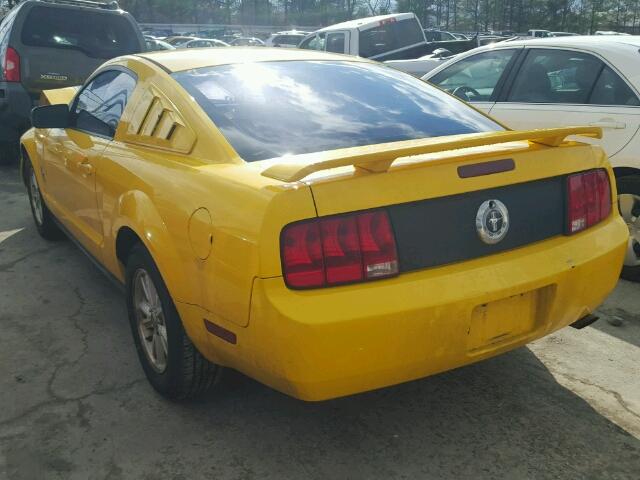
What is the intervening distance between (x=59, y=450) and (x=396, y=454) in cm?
131

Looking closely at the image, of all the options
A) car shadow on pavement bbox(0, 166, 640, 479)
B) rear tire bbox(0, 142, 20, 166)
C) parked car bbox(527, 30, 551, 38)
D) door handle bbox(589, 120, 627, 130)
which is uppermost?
parked car bbox(527, 30, 551, 38)

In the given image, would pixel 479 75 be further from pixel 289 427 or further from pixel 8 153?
pixel 8 153

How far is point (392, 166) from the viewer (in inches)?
89.3

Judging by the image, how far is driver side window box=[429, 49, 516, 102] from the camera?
5219 mm

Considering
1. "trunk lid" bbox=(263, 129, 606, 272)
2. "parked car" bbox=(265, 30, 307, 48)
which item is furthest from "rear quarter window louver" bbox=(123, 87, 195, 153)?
"parked car" bbox=(265, 30, 307, 48)

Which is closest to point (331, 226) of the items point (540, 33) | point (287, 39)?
point (540, 33)

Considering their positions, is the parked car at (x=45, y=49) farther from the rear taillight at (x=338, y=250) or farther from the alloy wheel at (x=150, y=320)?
the rear taillight at (x=338, y=250)

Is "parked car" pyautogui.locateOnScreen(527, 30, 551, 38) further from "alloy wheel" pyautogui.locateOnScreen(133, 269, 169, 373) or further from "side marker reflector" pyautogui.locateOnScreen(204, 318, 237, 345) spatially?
"side marker reflector" pyautogui.locateOnScreen(204, 318, 237, 345)

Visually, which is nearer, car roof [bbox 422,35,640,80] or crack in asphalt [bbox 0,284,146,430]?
crack in asphalt [bbox 0,284,146,430]

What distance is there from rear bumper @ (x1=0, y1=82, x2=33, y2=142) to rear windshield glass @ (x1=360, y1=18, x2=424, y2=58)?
6006mm

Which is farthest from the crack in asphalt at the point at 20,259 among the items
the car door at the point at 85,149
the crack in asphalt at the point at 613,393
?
the crack in asphalt at the point at 613,393

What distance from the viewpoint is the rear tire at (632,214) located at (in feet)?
14.0

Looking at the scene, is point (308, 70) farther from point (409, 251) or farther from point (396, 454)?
point (396, 454)

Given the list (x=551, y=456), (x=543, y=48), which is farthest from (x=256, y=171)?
(x=543, y=48)
